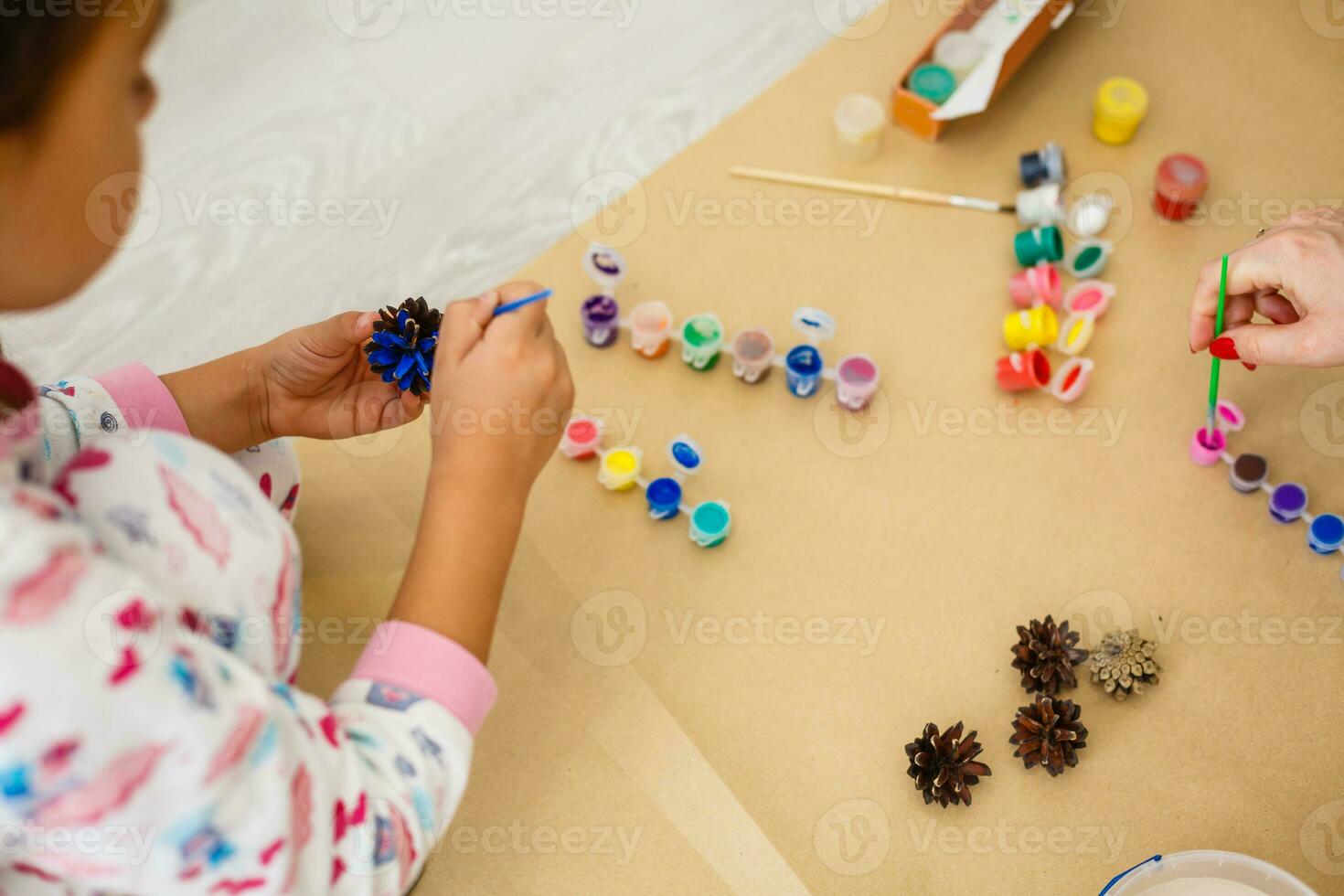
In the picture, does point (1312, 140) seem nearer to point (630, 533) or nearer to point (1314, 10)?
point (1314, 10)

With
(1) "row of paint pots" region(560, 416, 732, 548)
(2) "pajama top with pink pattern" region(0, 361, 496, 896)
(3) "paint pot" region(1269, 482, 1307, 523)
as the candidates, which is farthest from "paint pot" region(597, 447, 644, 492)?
(3) "paint pot" region(1269, 482, 1307, 523)

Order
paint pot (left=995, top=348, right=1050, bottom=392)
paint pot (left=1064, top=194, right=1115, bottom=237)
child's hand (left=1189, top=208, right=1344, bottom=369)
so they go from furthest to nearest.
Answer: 1. paint pot (left=1064, top=194, right=1115, bottom=237)
2. paint pot (left=995, top=348, right=1050, bottom=392)
3. child's hand (left=1189, top=208, right=1344, bottom=369)

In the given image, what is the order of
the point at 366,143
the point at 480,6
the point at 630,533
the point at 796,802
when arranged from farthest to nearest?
the point at 480,6, the point at 366,143, the point at 630,533, the point at 796,802

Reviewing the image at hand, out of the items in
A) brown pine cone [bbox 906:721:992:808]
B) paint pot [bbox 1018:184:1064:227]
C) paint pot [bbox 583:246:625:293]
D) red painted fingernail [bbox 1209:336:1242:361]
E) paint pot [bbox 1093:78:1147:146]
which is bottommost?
brown pine cone [bbox 906:721:992:808]

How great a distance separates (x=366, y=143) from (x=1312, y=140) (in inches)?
45.5

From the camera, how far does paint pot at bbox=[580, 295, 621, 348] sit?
3.78ft

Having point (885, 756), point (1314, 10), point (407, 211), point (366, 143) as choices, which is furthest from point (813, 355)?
point (1314, 10)

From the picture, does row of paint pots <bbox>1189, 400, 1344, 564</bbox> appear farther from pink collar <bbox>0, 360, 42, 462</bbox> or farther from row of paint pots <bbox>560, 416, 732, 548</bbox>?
pink collar <bbox>0, 360, 42, 462</bbox>

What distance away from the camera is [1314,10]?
1347 mm

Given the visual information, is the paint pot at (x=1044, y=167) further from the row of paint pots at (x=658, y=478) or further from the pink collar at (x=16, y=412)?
the pink collar at (x=16, y=412)

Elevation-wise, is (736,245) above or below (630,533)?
above

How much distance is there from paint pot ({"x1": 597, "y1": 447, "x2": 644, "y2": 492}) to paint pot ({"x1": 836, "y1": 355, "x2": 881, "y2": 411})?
215mm

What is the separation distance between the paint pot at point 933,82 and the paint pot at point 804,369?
37cm

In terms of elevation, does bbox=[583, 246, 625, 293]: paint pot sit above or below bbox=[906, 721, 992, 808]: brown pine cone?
above
